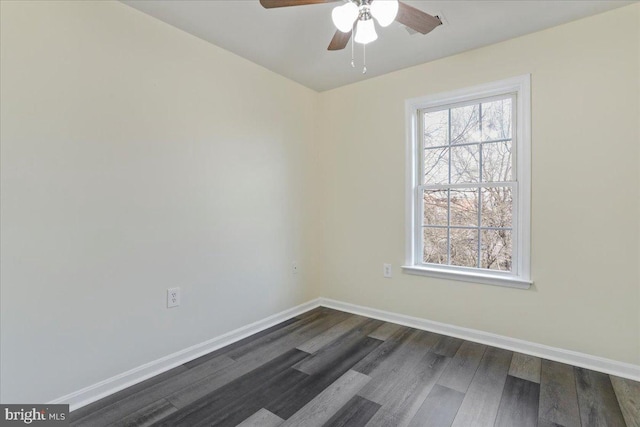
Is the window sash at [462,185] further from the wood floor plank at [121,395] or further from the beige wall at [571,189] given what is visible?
the wood floor plank at [121,395]

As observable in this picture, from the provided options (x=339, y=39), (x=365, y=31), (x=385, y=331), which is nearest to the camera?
(x=365, y=31)

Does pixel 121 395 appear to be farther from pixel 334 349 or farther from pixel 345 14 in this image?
pixel 345 14

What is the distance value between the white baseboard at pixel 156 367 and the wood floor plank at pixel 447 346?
54.1 inches

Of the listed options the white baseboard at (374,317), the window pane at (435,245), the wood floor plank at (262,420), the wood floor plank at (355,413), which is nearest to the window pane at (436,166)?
the window pane at (435,245)

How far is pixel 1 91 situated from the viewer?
1.51 m

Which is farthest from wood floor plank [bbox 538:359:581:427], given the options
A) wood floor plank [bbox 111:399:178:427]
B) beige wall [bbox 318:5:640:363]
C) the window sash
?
wood floor plank [bbox 111:399:178:427]

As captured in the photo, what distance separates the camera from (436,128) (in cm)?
282

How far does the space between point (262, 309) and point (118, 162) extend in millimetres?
1641

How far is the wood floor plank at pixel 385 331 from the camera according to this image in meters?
2.61

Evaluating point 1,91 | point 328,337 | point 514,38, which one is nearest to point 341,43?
point 514,38

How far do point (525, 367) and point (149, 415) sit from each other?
2325 millimetres

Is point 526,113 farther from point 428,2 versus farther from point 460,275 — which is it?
point 460,275

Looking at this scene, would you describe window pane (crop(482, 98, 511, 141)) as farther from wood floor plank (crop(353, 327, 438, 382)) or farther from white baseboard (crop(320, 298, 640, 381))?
wood floor plank (crop(353, 327, 438, 382))

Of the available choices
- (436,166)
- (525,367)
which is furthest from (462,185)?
(525,367)
